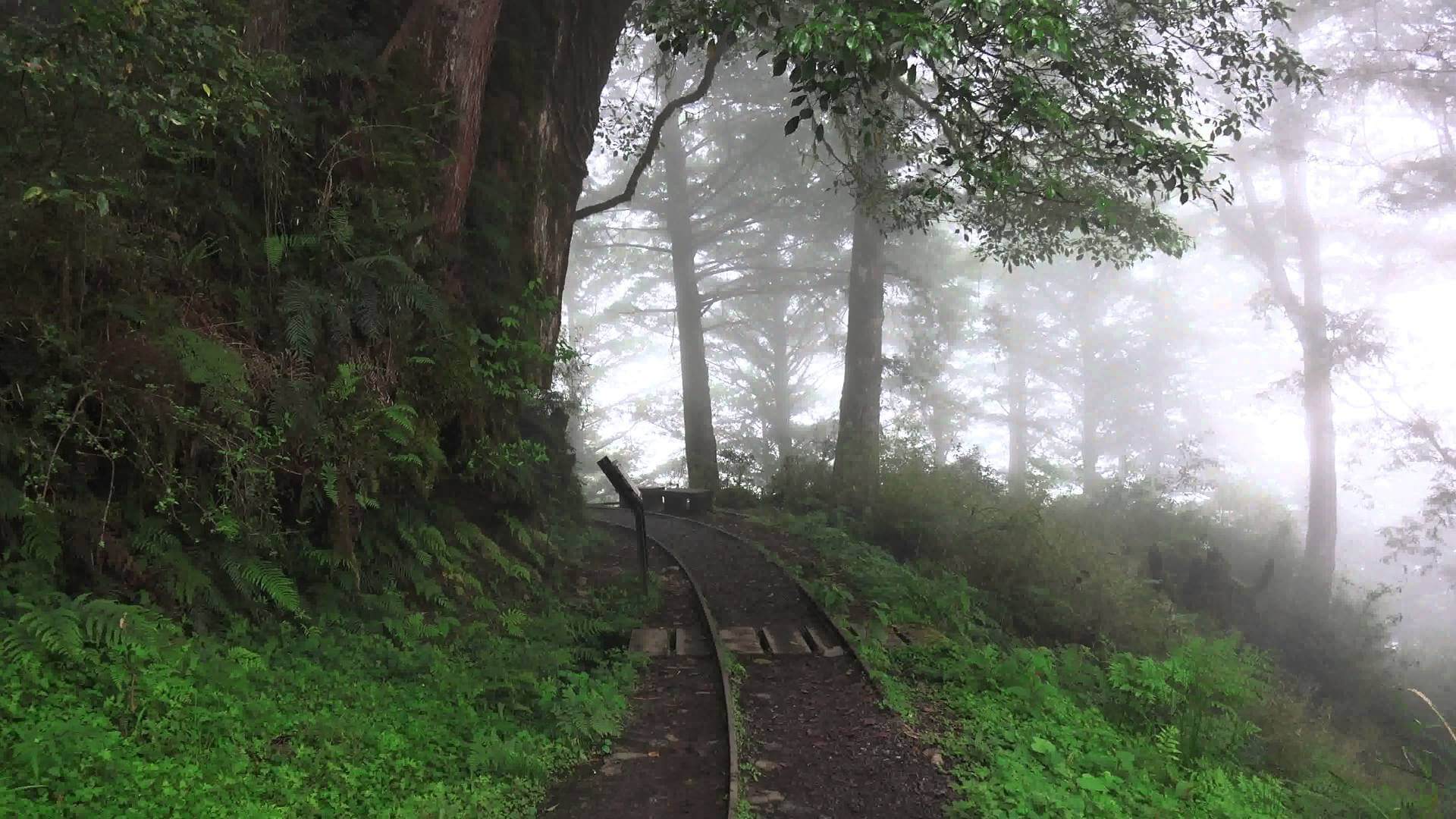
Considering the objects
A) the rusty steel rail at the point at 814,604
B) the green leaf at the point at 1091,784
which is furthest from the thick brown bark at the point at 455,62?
the green leaf at the point at 1091,784

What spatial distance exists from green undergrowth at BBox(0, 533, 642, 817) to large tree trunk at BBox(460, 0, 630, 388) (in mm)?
3916

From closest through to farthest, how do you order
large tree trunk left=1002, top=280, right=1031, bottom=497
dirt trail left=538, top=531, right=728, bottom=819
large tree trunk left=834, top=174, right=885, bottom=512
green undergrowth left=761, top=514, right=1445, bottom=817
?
1. dirt trail left=538, top=531, right=728, bottom=819
2. green undergrowth left=761, top=514, right=1445, bottom=817
3. large tree trunk left=834, top=174, right=885, bottom=512
4. large tree trunk left=1002, top=280, right=1031, bottom=497

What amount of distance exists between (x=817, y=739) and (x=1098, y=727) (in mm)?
2184

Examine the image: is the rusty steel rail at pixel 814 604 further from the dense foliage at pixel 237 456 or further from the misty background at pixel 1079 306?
the misty background at pixel 1079 306

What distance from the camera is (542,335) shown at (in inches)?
369

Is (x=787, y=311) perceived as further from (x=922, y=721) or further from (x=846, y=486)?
(x=922, y=721)

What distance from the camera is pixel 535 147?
9477 millimetres

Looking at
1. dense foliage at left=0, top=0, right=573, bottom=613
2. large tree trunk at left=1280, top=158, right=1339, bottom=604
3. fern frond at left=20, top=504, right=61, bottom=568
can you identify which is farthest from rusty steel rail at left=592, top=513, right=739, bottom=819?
large tree trunk at left=1280, top=158, right=1339, bottom=604

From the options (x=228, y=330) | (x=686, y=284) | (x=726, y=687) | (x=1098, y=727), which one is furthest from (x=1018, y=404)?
(x=228, y=330)

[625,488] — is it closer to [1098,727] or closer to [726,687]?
[726,687]

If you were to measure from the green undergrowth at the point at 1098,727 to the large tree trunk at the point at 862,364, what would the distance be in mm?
7278

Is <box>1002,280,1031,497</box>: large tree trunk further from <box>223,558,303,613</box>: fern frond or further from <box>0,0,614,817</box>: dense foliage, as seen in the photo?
<box>223,558,303,613</box>: fern frond

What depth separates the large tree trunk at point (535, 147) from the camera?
8.53 meters

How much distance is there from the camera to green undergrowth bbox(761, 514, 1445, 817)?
16.1 feet
